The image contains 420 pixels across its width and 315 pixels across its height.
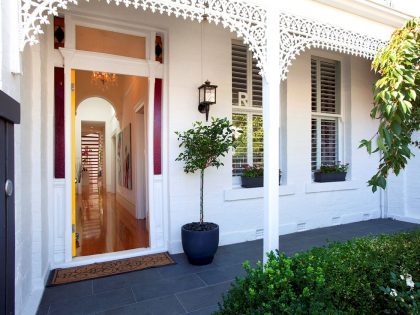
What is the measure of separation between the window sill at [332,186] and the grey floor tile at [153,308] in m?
3.17

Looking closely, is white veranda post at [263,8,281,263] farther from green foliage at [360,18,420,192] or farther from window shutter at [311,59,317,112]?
window shutter at [311,59,317,112]

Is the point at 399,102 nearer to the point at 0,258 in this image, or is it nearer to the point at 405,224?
the point at 0,258

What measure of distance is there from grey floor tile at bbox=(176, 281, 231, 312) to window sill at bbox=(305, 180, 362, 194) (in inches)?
105

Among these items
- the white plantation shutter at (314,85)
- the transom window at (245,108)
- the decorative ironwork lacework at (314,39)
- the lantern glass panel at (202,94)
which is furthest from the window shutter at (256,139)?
the decorative ironwork lacework at (314,39)

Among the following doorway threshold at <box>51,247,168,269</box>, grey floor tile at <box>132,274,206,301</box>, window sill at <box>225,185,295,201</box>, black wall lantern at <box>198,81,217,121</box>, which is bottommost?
grey floor tile at <box>132,274,206,301</box>

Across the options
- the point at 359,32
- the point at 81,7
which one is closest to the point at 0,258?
the point at 81,7

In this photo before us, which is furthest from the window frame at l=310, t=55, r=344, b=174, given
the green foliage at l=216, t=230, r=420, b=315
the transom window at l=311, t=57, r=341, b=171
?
the green foliage at l=216, t=230, r=420, b=315

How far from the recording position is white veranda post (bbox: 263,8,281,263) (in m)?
2.81

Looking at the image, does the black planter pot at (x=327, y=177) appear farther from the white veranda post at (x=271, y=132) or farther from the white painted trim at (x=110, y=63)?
the white painted trim at (x=110, y=63)

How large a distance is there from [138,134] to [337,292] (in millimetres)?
4976

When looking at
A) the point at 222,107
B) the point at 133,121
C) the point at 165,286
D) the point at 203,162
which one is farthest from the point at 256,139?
the point at 133,121

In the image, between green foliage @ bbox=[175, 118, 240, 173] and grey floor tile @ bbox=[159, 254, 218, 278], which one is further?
green foliage @ bbox=[175, 118, 240, 173]

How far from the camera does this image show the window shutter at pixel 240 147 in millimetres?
4568

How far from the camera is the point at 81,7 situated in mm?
3318
